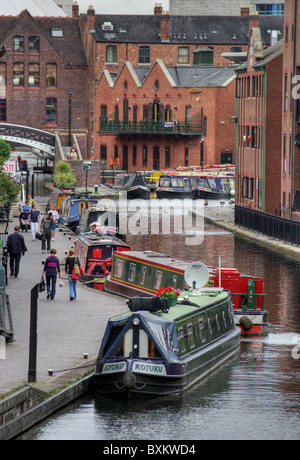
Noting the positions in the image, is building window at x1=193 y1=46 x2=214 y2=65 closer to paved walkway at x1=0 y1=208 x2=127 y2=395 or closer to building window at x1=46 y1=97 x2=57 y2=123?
building window at x1=46 y1=97 x2=57 y2=123

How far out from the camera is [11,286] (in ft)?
107

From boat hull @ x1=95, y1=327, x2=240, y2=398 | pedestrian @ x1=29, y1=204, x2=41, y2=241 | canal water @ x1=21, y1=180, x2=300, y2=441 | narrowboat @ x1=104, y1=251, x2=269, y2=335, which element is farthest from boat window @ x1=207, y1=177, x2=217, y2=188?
boat hull @ x1=95, y1=327, x2=240, y2=398

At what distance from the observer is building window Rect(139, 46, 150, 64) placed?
12750 centimetres

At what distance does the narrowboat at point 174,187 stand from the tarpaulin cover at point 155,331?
2647 inches

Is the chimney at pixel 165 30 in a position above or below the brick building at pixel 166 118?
above

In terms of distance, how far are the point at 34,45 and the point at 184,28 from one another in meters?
30.3

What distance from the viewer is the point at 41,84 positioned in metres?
106

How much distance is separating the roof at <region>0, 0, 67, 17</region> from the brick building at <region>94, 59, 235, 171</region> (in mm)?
22711

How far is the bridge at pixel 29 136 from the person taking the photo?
9856cm

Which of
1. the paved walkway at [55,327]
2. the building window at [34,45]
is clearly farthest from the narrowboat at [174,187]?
the paved walkway at [55,327]

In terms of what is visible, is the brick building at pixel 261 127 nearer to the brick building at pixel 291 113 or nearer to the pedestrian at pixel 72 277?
the brick building at pixel 291 113

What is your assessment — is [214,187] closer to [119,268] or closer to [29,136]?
[29,136]
